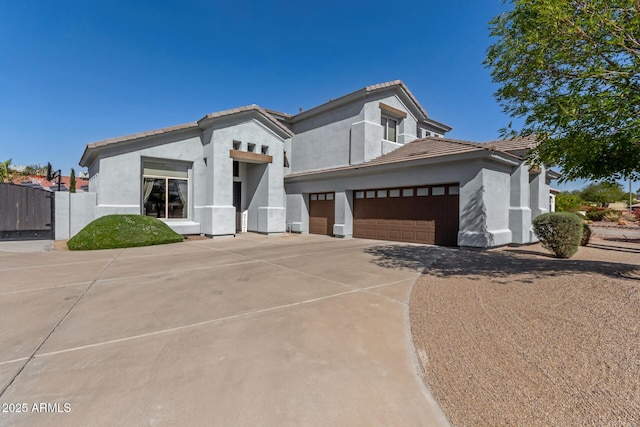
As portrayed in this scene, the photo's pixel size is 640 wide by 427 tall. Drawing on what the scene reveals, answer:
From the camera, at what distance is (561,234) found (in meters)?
9.53

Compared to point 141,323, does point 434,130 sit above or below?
above

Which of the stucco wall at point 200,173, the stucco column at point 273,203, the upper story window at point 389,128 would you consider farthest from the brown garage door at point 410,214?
the stucco wall at point 200,173

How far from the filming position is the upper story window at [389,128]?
713 inches

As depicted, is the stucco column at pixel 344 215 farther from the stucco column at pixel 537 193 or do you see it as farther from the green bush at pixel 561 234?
the stucco column at pixel 537 193

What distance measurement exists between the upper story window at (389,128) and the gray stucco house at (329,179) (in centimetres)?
8

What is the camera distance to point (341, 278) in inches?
272

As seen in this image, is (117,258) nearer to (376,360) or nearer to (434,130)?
(376,360)

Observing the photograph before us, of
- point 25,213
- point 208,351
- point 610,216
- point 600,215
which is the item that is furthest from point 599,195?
point 25,213

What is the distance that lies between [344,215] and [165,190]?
30.0 feet

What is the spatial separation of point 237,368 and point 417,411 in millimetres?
1788

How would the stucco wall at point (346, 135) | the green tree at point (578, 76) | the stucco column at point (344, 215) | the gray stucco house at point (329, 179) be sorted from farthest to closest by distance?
the stucco wall at point (346, 135) < the stucco column at point (344, 215) < the gray stucco house at point (329, 179) < the green tree at point (578, 76)

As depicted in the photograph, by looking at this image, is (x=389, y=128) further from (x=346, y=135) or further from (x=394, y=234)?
(x=394, y=234)

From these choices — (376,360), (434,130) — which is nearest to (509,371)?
(376,360)

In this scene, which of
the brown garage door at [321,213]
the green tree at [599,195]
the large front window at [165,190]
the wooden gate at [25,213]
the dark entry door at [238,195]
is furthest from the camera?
the green tree at [599,195]
